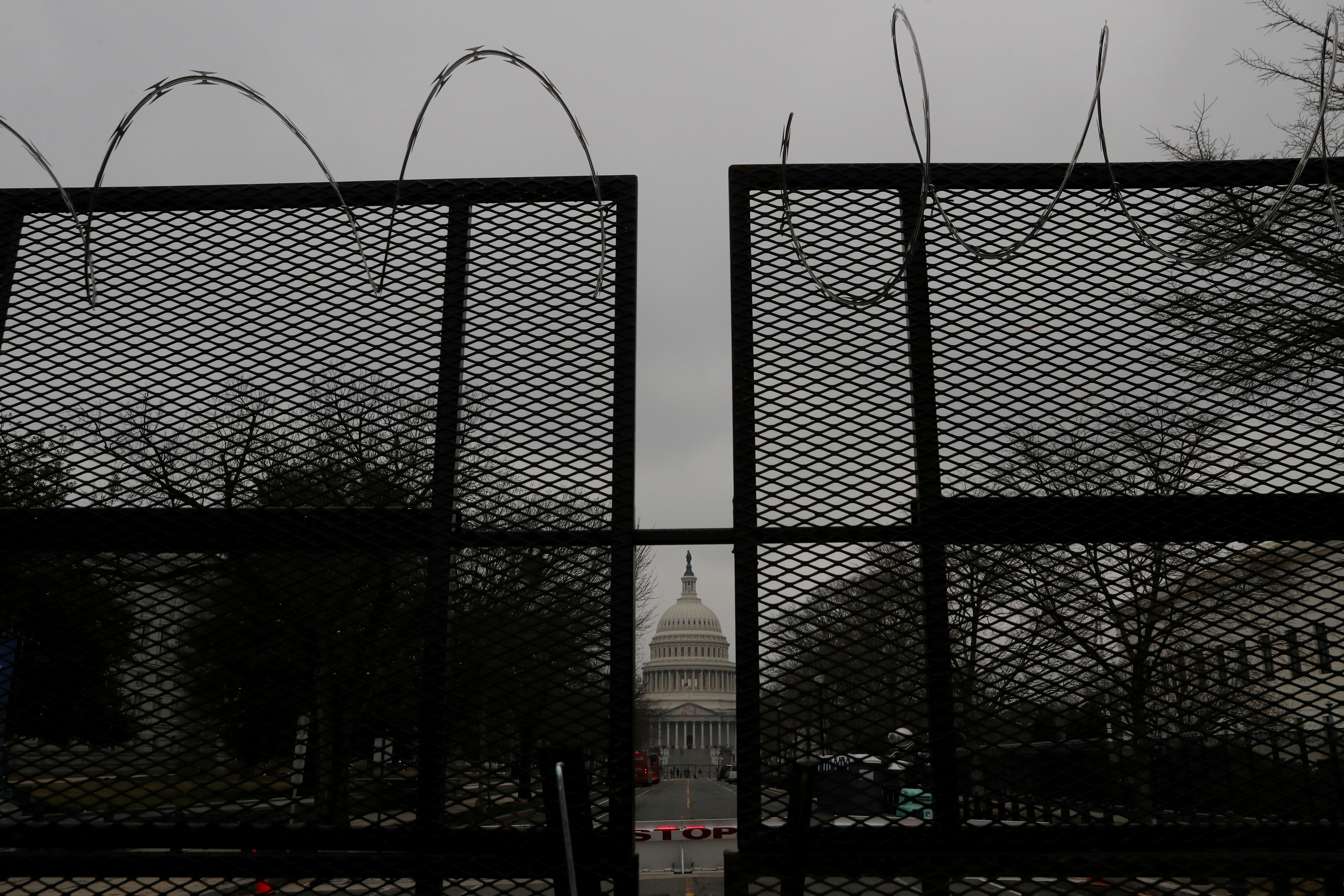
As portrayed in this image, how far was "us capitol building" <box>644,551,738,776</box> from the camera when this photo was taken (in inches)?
5295

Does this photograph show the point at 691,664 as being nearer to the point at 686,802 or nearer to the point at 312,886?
the point at 686,802

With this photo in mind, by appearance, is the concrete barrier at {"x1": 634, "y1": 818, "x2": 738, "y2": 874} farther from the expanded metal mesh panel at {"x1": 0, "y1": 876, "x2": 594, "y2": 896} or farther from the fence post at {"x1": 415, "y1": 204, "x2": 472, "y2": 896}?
the fence post at {"x1": 415, "y1": 204, "x2": 472, "y2": 896}

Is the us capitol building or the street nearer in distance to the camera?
the street

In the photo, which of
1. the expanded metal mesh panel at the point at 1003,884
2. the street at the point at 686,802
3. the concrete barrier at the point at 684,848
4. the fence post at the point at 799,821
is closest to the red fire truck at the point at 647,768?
the street at the point at 686,802

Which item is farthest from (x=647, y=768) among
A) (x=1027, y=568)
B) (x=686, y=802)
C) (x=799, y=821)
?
(x=799, y=821)

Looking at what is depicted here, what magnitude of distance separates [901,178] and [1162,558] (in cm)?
141

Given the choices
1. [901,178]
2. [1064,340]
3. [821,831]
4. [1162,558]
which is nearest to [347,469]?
[821,831]

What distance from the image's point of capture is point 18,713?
9.90 feet

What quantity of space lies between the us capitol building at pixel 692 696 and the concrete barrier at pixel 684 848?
103380mm

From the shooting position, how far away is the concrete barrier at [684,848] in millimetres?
22359

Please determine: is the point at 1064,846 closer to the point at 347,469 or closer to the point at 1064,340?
the point at 1064,340

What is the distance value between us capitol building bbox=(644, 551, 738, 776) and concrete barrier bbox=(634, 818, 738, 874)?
10338cm

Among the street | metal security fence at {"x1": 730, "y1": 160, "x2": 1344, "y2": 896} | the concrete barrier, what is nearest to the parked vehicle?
metal security fence at {"x1": 730, "y1": 160, "x2": 1344, "y2": 896}

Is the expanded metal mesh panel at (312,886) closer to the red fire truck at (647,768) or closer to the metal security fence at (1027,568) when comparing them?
the metal security fence at (1027,568)
